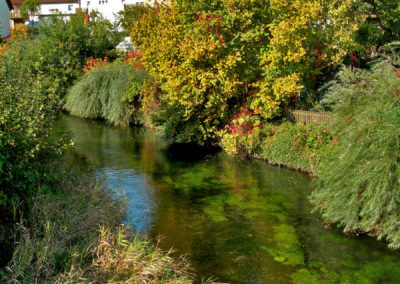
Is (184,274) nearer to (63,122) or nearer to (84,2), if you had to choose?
(63,122)

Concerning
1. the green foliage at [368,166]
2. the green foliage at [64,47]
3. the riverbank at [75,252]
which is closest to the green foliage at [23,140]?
the riverbank at [75,252]

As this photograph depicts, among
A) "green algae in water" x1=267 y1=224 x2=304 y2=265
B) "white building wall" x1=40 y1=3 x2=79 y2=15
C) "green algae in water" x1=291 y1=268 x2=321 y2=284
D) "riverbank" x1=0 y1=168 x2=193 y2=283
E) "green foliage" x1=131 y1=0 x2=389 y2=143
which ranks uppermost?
"white building wall" x1=40 y1=3 x2=79 y2=15

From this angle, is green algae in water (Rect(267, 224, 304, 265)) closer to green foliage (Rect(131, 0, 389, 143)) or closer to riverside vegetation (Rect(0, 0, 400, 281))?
riverside vegetation (Rect(0, 0, 400, 281))

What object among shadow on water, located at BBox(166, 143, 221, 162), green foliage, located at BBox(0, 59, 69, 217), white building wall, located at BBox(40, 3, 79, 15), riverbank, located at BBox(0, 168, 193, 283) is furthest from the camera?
white building wall, located at BBox(40, 3, 79, 15)

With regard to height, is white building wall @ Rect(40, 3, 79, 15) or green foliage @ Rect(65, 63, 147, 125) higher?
white building wall @ Rect(40, 3, 79, 15)

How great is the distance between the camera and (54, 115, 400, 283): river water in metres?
9.75

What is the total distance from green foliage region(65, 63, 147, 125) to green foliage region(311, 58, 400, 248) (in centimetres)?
1582

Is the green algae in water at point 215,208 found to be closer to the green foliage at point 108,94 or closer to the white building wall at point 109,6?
the green foliage at point 108,94

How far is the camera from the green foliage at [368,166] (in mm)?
10164

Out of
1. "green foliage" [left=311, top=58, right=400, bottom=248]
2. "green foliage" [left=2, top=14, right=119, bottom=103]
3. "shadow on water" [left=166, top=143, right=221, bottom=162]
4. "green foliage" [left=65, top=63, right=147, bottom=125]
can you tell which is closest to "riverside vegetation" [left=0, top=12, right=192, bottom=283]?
"green foliage" [left=311, top=58, right=400, bottom=248]

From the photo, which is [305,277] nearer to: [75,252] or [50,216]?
[75,252]

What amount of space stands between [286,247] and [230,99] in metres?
10.8

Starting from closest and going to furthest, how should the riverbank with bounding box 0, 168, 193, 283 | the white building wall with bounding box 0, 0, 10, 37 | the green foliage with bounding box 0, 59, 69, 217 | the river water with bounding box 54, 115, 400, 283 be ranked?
the riverbank with bounding box 0, 168, 193, 283, the green foliage with bounding box 0, 59, 69, 217, the river water with bounding box 54, 115, 400, 283, the white building wall with bounding box 0, 0, 10, 37

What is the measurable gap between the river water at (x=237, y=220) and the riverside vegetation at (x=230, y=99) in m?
0.70
